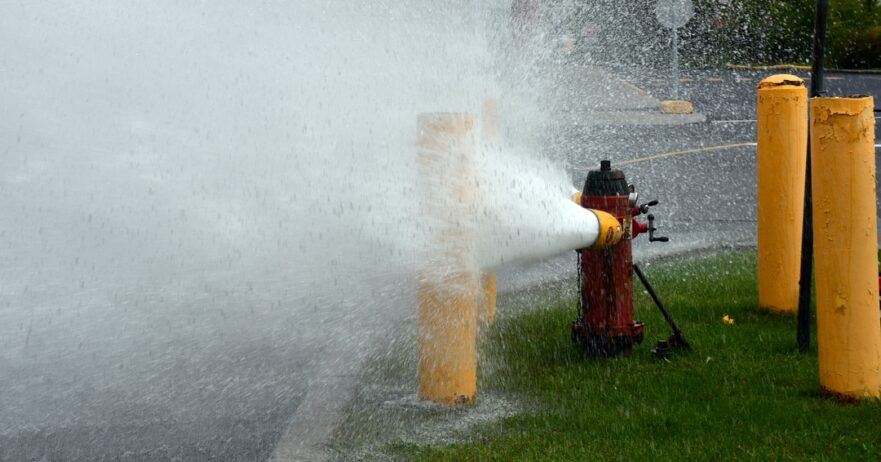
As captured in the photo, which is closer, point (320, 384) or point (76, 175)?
point (320, 384)

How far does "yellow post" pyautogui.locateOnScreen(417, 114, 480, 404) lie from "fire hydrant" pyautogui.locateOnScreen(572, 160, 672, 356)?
850 millimetres

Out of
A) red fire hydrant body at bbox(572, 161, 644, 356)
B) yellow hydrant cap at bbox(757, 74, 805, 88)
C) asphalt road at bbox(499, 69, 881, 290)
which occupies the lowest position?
asphalt road at bbox(499, 69, 881, 290)

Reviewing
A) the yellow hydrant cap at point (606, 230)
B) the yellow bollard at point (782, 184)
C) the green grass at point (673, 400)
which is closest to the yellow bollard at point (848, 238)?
the green grass at point (673, 400)

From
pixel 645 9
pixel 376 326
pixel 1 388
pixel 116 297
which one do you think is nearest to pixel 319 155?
pixel 376 326

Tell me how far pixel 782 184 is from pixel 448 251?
8.19 ft

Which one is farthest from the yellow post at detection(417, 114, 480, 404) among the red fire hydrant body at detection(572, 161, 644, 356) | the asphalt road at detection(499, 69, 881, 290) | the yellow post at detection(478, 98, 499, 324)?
the asphalt road at detection(499, 69, 881, 290)

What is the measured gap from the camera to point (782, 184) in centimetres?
674

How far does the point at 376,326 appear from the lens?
6527 millimetres

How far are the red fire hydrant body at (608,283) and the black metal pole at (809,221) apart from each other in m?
0.78

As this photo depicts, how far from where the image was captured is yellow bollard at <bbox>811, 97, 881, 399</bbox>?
16.1ft

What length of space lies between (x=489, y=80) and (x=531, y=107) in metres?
2.33

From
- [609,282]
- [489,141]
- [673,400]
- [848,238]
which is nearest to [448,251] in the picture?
[609,282]

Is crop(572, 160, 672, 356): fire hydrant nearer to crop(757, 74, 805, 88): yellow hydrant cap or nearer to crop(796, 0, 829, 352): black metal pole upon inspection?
crop(796, 0, 829, 352): black metal pole

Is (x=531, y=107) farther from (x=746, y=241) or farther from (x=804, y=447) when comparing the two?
(x=804, y=447)
